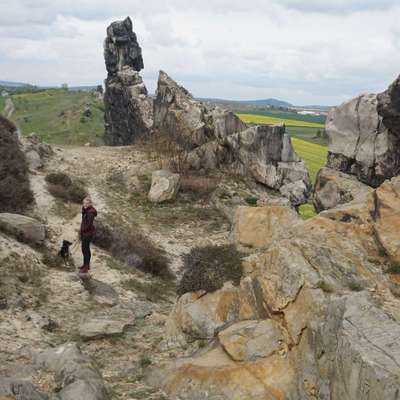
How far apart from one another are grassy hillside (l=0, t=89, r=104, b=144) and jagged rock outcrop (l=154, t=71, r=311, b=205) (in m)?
44.6

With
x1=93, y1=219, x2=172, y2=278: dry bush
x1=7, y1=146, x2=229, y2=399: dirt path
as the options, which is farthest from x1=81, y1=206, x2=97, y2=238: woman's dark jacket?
x1=93, y1=219, x2=172, y2=278: dry bush

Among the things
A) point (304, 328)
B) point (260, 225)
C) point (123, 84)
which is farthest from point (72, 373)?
point (123, 84)

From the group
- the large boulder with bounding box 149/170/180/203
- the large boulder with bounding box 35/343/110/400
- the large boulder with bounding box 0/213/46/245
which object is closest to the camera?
the large boulder with bounding box 35/343/110/400

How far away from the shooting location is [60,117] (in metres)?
125

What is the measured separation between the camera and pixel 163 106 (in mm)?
49406

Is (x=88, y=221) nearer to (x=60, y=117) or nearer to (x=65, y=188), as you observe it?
(x=65, y=188)

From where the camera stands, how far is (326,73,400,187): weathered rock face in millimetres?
28828

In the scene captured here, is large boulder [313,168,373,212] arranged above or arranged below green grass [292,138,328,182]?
above

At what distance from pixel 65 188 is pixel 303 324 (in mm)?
24864

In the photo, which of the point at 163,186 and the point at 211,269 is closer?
the point at 211,269

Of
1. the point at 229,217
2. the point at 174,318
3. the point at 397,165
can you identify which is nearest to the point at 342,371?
the point at 174,318

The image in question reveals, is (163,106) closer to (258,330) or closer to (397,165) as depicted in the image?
(397,165)

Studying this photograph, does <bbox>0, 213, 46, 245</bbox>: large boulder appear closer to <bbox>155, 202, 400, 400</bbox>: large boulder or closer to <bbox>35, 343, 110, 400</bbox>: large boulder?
<bbox>155, 202, 400, 400</bbox>: large boulder

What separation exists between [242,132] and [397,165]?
58.0ft
